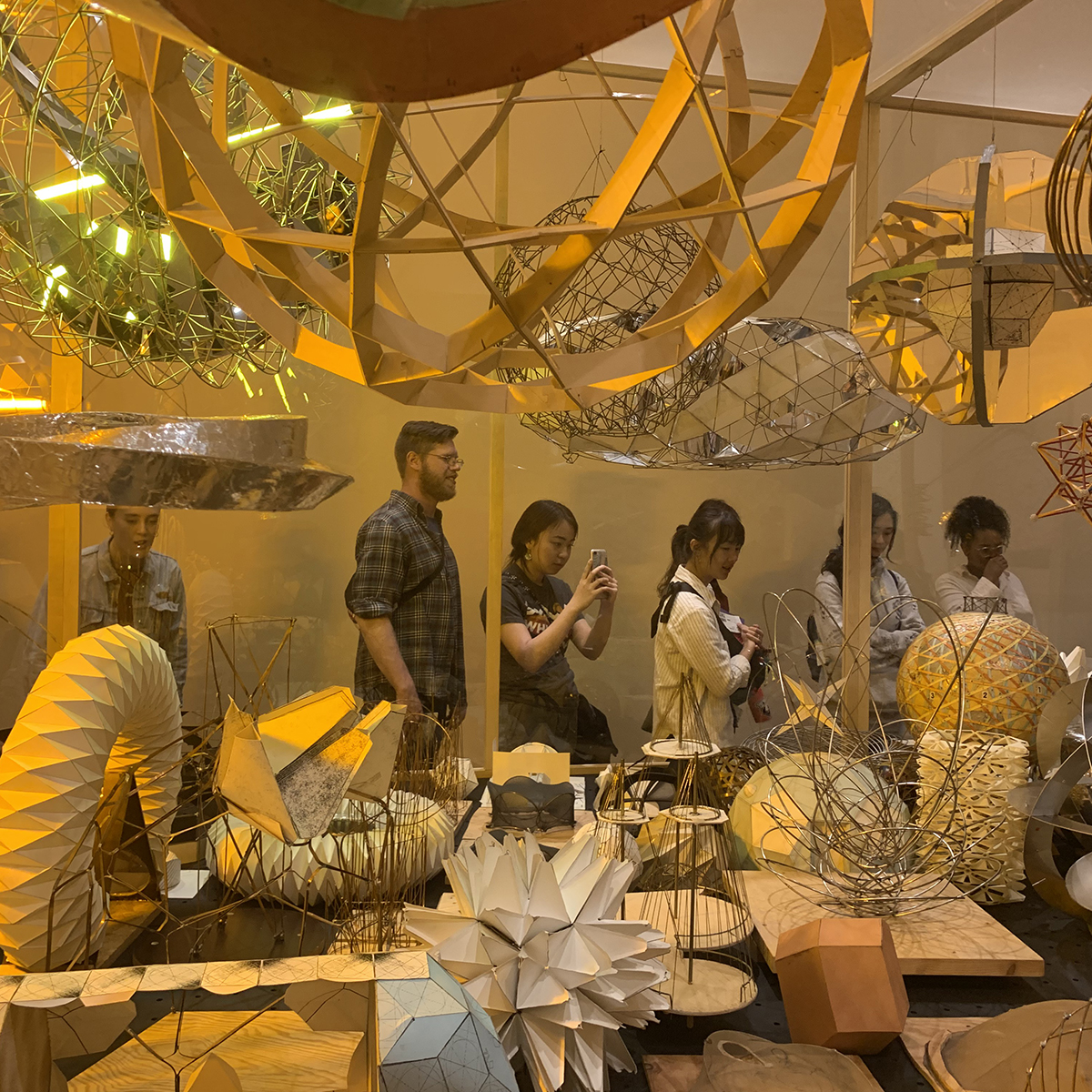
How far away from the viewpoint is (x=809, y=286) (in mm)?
1805

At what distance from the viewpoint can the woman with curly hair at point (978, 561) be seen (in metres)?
1.71

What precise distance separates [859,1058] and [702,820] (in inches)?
7.6

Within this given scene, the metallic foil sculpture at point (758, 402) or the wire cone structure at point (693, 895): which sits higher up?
the metallic foil sculpture at point (758, 402)

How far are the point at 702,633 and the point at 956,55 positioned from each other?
40.2 inches

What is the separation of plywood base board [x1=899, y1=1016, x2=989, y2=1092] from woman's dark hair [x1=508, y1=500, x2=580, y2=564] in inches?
42.6

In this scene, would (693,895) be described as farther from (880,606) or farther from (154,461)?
(880,606)

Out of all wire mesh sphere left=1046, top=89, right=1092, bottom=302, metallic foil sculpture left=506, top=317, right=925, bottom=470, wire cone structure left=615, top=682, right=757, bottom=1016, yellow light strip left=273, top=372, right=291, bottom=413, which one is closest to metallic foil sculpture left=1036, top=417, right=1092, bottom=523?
metallic foil sculpture left=506, top=317, right=925, bottom=470

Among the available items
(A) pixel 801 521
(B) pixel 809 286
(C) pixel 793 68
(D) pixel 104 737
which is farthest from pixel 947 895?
(C) pixel 793 68

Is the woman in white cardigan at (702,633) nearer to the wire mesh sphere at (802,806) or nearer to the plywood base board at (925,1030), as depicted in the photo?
the wire mesh sphere at (802,806)

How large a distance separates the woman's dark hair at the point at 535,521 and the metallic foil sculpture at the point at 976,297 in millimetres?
951

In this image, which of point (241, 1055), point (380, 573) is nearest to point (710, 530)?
point (380, 573)

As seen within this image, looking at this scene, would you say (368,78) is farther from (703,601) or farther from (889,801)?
(703,601)

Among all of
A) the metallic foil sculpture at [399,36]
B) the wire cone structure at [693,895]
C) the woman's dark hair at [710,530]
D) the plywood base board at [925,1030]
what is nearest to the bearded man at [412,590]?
the woman's dark hair at [710,530]

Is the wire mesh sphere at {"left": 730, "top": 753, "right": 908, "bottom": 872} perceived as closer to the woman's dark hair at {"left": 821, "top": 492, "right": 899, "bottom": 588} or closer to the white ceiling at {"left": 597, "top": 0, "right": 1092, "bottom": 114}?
the woman's dark hair at {"left": 821, "top": 492, "right": 899, "bottom": 588}
